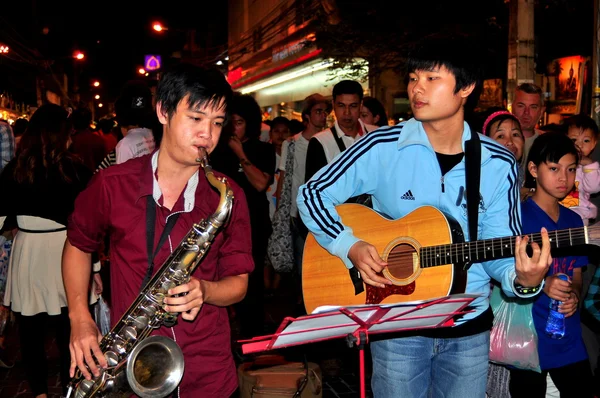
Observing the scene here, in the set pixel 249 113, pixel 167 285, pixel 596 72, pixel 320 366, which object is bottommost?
pixel 320 366

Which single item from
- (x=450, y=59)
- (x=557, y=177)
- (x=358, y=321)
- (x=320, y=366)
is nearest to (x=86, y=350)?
(x=358, y=321)

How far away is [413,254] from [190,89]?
1.32 metres

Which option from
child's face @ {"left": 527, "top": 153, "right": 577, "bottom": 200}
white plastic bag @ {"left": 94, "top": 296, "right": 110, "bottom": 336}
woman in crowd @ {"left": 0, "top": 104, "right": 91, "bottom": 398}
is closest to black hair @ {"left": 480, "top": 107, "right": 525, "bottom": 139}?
child's face @ {"left": 527, "top": 153, "right": 577, "bottom": 200}

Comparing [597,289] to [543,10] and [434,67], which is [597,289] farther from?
[543,10]

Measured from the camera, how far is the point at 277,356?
5.30m

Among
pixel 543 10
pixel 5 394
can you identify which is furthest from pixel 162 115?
pixel 543 10

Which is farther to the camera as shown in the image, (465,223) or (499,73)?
(499,73)

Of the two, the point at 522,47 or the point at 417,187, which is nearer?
the point at 417,187

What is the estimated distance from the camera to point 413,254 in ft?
10.9

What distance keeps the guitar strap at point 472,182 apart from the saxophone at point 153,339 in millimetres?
1116

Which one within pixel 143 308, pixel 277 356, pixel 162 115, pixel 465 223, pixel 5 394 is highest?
pixel 162 115

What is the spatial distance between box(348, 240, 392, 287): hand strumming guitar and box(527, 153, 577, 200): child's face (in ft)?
5.88

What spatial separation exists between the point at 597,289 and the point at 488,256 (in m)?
1.12

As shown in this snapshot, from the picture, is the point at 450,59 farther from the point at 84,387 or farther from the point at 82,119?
the point at 82,119
